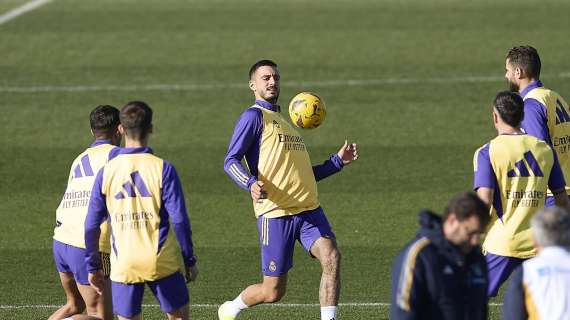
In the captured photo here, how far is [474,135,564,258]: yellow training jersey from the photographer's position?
8.67 metres

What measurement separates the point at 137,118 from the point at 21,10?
67.7ft

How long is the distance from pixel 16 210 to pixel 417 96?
25.3 feet

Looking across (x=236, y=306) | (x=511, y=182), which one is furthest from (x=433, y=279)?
(x=236, y=306)

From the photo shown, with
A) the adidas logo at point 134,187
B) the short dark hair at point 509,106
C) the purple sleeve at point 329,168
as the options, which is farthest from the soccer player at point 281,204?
the short dark hair at point 509,106

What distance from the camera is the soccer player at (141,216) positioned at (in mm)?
8008

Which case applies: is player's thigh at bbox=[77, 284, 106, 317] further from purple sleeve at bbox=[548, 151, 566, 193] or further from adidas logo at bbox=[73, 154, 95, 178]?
purple sleeve at bbox=[548, 151, 566, 193]

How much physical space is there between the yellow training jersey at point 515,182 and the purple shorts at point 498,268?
0.04 meters

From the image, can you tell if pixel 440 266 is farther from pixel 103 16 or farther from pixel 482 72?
pixel 103 16

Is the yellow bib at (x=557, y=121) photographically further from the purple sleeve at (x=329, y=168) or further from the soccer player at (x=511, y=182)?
the purple sleeve at (x=329, y=168)

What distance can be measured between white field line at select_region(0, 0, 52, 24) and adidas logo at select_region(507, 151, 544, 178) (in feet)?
63.5

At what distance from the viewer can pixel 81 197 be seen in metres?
9.24

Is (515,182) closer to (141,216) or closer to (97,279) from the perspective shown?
(141,216)

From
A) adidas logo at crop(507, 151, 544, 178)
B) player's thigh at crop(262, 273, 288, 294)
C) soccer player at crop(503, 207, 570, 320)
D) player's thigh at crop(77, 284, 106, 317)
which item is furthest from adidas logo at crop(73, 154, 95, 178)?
soccer player at crop(503, 207, 570, 320)

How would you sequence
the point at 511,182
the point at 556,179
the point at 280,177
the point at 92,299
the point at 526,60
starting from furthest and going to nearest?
the point at 280,177 → the point at 526,60 → the point at 92,299 → the point at 556,179 → the point at 511,182
